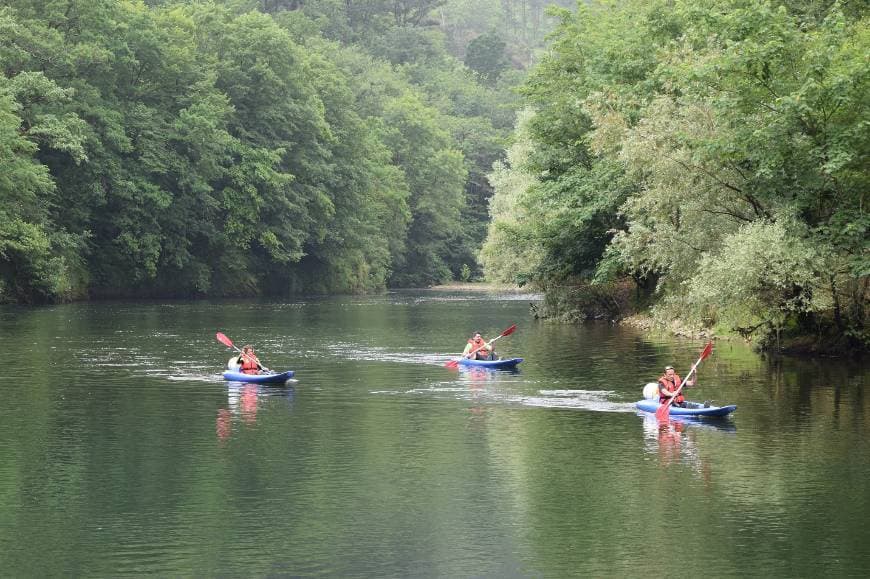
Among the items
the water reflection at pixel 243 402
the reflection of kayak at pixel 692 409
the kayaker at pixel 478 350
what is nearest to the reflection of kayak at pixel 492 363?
the kayaker at pixel 478 350

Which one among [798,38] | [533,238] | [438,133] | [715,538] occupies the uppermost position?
[438,133]

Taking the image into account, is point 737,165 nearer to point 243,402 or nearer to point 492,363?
point 492,363

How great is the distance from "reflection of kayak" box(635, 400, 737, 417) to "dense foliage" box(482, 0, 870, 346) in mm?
9349

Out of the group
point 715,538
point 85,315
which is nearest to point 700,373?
point 715,538

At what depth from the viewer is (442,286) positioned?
141250 millimetres

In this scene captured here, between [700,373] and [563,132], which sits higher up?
[563,132]

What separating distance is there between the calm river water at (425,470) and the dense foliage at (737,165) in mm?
2941

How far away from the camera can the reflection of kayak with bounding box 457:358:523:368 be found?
43281mm

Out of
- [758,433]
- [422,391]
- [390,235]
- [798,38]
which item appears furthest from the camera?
[390,235]

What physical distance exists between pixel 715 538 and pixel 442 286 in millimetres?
122455

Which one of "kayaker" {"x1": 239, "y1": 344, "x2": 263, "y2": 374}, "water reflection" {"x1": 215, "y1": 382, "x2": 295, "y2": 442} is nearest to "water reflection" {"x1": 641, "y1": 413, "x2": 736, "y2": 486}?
"water reflection" {"x1": 215, "y1": 382, "x2": 295, "y2": 442}

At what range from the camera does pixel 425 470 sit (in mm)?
24016

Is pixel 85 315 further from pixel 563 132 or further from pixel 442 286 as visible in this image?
pixel 442 286

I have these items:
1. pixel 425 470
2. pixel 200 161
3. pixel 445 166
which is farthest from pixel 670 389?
pixel 445 166
